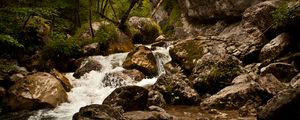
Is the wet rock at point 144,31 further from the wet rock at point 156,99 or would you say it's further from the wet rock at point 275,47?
the wet rock at point 156,99

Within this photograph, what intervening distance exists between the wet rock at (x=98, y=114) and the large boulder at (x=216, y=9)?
1545 centimetres

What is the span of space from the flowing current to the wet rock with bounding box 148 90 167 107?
2.22m

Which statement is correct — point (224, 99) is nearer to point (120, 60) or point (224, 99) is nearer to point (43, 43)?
point (120, 60)

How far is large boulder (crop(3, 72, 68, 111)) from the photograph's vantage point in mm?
12820

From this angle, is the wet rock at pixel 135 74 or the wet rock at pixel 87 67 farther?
the wet rock at pixel 87 67

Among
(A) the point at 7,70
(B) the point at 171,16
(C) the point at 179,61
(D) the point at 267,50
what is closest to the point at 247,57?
(D) the point at 267,50

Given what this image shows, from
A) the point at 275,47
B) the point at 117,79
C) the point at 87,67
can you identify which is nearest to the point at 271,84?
the point at 275,47

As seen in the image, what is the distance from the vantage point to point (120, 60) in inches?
746

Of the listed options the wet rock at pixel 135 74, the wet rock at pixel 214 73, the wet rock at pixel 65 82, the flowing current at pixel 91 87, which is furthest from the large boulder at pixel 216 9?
the wet rock at pixel 65 82

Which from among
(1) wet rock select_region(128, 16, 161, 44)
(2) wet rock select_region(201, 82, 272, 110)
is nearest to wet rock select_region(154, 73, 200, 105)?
(2) wet rock select_region(201, 82, 272, 110)

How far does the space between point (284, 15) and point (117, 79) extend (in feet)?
23.6

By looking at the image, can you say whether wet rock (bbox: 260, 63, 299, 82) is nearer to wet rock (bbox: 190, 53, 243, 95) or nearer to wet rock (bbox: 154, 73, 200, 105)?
wet rock (bbox: 190, 53, 243, 95)

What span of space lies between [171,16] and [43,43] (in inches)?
503

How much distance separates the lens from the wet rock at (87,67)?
1694cm
